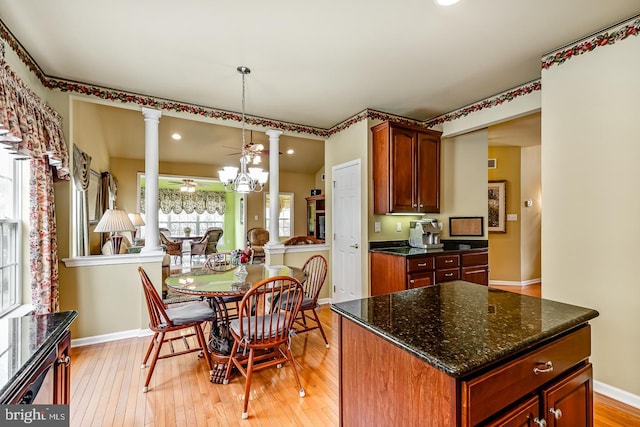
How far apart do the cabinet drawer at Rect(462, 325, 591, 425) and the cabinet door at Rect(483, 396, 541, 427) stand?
3 cm

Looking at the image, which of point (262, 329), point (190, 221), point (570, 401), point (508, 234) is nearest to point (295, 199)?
point (190, 221)

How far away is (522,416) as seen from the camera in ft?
3.38

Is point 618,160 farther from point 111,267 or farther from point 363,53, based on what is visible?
point 111,267

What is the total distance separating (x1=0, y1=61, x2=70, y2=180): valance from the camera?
179 cm

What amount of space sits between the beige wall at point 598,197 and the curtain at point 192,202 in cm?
986

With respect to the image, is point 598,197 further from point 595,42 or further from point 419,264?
point 419,264

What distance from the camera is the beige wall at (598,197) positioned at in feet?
6.57

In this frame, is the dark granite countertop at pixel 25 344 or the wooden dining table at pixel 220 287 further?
the wooden dining table at pixel 220 287

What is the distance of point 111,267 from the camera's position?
3070 millimetres

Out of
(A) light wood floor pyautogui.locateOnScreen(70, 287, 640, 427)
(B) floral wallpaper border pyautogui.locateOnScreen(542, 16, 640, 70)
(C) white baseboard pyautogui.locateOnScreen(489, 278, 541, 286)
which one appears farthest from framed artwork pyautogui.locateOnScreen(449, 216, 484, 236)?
(A) light wood floor pyautogui.locateOnScreen(70, 287, 640, 427)

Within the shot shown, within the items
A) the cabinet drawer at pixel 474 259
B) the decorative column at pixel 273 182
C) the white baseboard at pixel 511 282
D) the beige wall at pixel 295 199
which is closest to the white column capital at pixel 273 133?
the decorative column at pixel 273 182

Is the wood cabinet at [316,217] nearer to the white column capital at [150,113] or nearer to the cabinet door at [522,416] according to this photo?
the white column capital at [150,113]

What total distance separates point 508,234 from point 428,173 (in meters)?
2.72

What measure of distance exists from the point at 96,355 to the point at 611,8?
4836mm
